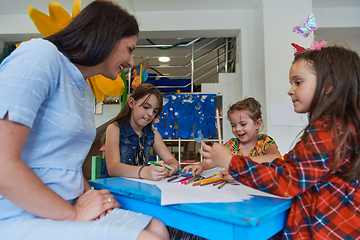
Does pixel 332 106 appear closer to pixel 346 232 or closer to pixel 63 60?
pixel 346 232

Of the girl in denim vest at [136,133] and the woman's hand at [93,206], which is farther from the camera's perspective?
the girl in denim vest at [136,133]

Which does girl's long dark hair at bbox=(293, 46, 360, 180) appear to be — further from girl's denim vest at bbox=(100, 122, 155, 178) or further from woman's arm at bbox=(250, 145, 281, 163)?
girl's denim vest at bbox=(100, 122, 155, 178)

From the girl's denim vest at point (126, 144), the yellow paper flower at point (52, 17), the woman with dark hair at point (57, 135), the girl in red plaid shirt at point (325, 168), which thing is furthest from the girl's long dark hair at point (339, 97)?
the yellow paper flower at point (52, 17)

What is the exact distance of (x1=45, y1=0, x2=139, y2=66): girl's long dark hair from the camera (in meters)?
0.70

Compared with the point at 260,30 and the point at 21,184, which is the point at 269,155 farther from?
the point at 260,30

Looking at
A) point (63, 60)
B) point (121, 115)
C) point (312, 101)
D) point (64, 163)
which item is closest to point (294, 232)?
point (312, 101)

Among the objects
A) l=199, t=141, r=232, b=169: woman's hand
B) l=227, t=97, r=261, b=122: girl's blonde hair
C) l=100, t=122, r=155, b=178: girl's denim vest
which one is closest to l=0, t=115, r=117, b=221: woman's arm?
l=199, t=141, r=232, b=169: woman's hand

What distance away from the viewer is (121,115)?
4.97 ft

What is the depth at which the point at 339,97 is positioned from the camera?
0.66 meters

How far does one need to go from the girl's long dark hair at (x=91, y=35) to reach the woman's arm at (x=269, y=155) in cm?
91

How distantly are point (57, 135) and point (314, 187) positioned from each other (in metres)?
0.71

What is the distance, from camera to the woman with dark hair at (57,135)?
0.51m

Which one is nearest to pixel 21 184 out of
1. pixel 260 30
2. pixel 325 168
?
pixel 325 168

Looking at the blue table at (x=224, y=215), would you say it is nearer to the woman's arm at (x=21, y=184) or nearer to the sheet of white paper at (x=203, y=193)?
the sheet of white paper at (x=203, y=193)
